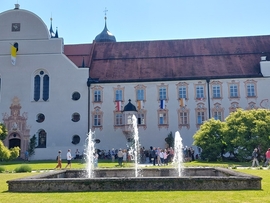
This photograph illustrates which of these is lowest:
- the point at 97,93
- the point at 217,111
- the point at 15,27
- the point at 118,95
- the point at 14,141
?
the point at 14,141

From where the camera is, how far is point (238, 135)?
29875 millimetres

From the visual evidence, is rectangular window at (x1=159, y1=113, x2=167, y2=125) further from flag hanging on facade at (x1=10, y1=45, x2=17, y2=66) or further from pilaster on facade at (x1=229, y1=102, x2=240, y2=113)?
flag hanging on facade at (x1=10, y1=45, x2=17, y2=66)

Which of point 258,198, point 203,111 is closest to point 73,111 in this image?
point 203,111

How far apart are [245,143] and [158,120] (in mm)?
12898

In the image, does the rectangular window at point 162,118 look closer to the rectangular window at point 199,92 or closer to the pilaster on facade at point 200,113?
the pilaster on facade at point 200,113

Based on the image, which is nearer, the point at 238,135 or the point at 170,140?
the point at 238,135

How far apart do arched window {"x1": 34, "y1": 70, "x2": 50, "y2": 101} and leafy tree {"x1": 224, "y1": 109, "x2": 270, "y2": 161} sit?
21.4 m

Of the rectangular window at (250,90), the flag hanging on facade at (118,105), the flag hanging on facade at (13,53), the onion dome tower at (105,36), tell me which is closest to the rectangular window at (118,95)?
the flag hanging on facade at (118,105)

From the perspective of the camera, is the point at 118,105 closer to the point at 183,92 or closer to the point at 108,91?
the point at 108,91

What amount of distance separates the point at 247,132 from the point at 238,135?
0.76 meters

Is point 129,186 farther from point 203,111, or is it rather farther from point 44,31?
point 44,31

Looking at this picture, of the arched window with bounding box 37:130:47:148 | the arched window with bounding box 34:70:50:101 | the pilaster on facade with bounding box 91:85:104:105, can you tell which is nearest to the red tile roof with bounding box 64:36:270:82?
the pilaster on facade with bounding box 91:85:104:105

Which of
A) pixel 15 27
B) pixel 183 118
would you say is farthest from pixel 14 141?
pixel 183 118

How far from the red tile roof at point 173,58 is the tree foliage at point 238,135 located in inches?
387
